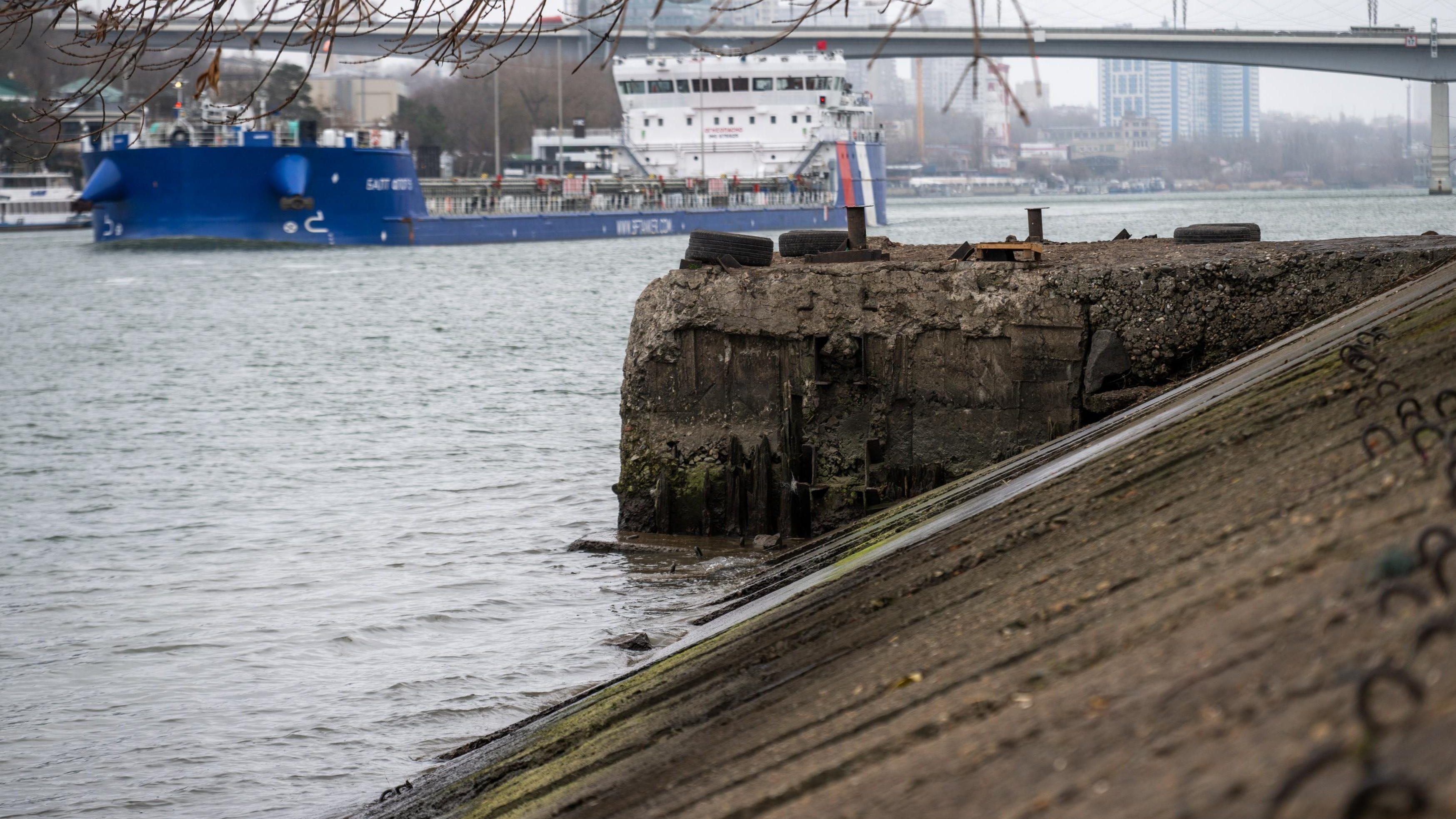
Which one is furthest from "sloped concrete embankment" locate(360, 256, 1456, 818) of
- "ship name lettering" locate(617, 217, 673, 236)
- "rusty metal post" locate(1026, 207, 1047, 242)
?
"ship name lettering" locate(617, 217, 673, 236)

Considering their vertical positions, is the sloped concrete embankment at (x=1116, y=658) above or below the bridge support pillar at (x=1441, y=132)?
below

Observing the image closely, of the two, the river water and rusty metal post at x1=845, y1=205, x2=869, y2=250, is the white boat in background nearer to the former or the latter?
the river water

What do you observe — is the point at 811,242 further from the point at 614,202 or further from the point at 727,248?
the point at 614,202

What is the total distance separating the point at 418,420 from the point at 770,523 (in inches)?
382

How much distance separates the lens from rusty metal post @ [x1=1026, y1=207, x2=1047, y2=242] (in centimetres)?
932

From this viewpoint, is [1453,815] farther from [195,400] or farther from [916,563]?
[195,400]

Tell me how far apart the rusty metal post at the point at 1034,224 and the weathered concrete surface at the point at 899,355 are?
0.81 m

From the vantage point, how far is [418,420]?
668 inches

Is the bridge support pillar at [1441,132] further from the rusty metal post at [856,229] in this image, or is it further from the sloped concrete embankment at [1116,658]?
the sloped concrete embankment at [1116,658]

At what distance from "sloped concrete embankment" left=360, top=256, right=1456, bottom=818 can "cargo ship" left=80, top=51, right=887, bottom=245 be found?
49529 mm

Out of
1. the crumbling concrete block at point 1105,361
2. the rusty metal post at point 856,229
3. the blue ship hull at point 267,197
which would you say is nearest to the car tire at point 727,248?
the rusty metal post at point 856,229

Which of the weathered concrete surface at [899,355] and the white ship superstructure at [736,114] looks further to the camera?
the white ship superstructure at [736,114]

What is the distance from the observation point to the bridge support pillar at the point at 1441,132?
248 feet

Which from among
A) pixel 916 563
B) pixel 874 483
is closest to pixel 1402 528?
pixel 916 563
